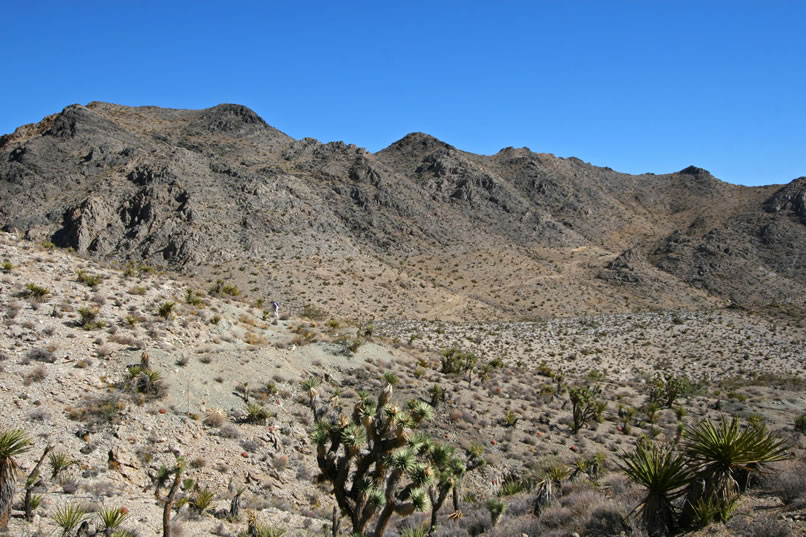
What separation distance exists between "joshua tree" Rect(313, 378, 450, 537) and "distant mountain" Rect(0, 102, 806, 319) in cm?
3500

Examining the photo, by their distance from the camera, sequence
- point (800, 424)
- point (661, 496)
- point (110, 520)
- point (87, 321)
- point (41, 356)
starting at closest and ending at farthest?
1. point (661, 496)
2. point (110, 520)
3. point (41, 356)
4. point (87, 321)
5. point (800, 424)

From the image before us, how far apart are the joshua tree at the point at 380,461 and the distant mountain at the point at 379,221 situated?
1378 inches

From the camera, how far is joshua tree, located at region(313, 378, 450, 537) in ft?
31.8

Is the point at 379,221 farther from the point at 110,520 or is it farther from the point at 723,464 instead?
the point at 723,464

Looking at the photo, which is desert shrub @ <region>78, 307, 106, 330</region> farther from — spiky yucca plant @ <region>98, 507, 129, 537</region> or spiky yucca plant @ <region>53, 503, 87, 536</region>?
spiky yucca plant @ <region>98, 507, 129, 537</region>

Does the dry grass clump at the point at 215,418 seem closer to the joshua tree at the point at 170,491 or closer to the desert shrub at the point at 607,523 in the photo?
the joshua tree at the point at 170,491

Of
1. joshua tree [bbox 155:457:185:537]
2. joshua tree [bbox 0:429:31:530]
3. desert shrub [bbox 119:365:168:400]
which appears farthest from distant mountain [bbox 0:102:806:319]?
joshua tree [bbox 0:429:31:530]

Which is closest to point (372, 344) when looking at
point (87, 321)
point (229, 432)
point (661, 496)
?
point (229, 432)

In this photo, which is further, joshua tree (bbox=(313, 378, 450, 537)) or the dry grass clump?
the dry grass clump

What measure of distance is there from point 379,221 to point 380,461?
60399 mm

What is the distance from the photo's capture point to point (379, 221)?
228 ft

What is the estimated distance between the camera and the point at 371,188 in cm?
7631

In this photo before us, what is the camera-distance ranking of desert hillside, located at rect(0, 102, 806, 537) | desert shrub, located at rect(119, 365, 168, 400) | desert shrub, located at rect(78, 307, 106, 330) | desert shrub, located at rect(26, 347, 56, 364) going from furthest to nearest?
desert shrub, located at rect(78, 307, 106, 330) < desert shrub, located at rect(119, 365, 168, 400) < desert shrub, located at rect(26, 347, 56, 364) < desert hillside, located at rect(0, 102, 806, 537)

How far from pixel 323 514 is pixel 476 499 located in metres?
4.81
